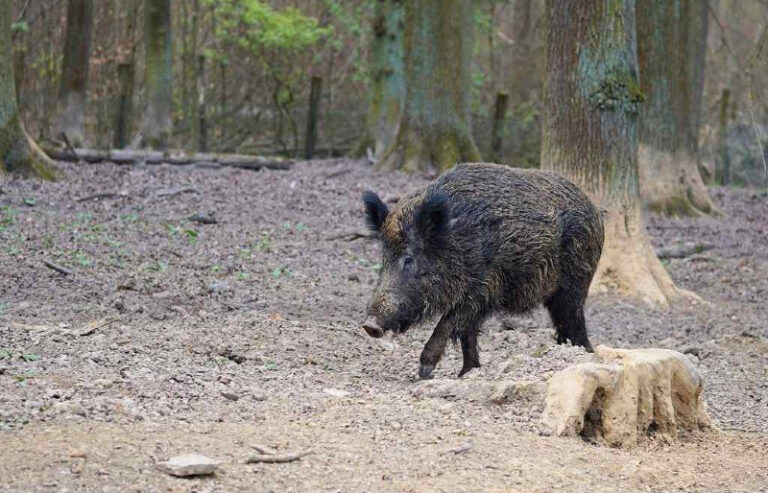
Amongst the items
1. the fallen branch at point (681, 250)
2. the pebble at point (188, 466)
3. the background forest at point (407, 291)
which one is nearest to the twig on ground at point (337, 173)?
the background forest at point (407, 291)

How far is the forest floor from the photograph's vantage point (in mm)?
5016

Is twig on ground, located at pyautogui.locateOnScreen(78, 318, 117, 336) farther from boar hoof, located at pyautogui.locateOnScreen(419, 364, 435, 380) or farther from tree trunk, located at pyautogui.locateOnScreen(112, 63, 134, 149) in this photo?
tree trunk, located at pyautogui.locateOnScreen(112, 63, 134, 149)

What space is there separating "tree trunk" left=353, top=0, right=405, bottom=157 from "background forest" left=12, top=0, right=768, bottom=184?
0.12 m

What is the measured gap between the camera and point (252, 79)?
89.8 feet

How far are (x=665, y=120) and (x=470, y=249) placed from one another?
33.1 ft

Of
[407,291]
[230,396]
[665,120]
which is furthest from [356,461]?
[665,120]

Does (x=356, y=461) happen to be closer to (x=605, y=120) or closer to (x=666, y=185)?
(x=605, y=120)

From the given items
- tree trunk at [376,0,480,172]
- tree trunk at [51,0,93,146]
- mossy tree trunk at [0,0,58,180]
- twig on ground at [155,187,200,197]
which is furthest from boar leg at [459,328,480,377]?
tree trunk at [51,0,93,146]

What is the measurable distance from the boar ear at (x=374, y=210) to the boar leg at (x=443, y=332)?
2.66 ft

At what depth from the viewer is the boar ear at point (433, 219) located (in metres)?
7.23

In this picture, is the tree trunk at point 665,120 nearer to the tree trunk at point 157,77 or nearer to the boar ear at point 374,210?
the tree trunk at point 157,77

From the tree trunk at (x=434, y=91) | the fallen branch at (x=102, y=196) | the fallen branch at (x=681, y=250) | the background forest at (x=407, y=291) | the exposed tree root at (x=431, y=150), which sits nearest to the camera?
the background forest at (x=407, y=291)

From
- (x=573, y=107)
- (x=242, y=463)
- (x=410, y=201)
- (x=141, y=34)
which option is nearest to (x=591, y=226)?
(x=410, y=201)

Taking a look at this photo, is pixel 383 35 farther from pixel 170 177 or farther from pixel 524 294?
pixel 524 294
